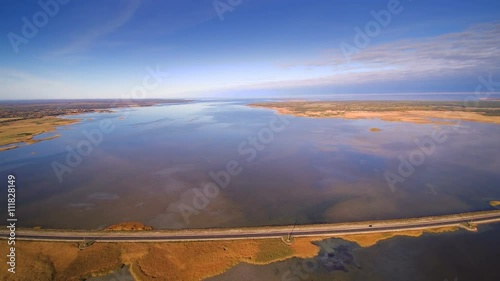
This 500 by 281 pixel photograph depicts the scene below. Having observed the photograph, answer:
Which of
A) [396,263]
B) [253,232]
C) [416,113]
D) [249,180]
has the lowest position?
[396,263]

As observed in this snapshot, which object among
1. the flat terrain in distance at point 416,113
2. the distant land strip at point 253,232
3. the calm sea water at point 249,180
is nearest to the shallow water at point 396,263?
the distant land strip at point 253,232

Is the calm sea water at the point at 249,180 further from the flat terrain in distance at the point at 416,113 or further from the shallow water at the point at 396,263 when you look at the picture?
the flat terrain in distance at the point at 416,113

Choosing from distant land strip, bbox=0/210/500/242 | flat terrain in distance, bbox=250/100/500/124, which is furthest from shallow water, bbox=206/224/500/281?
flat terrain in distance, bbox=250/100/500/124

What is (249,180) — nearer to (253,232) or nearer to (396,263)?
(253,232)

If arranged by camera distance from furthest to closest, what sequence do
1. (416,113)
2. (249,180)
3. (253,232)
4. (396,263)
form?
(416,113), (249,180), (253,232), (396,263)

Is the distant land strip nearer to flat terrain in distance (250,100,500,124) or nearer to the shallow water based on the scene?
the shallow water

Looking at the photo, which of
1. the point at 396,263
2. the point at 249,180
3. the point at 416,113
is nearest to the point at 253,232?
the point at 396,263

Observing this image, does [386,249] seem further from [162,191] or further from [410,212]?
[162,191]

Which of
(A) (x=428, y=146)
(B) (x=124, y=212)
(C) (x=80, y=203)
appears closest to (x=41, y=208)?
(C) (x=80, y=203)

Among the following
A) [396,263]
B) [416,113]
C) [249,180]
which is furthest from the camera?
[416,113]
